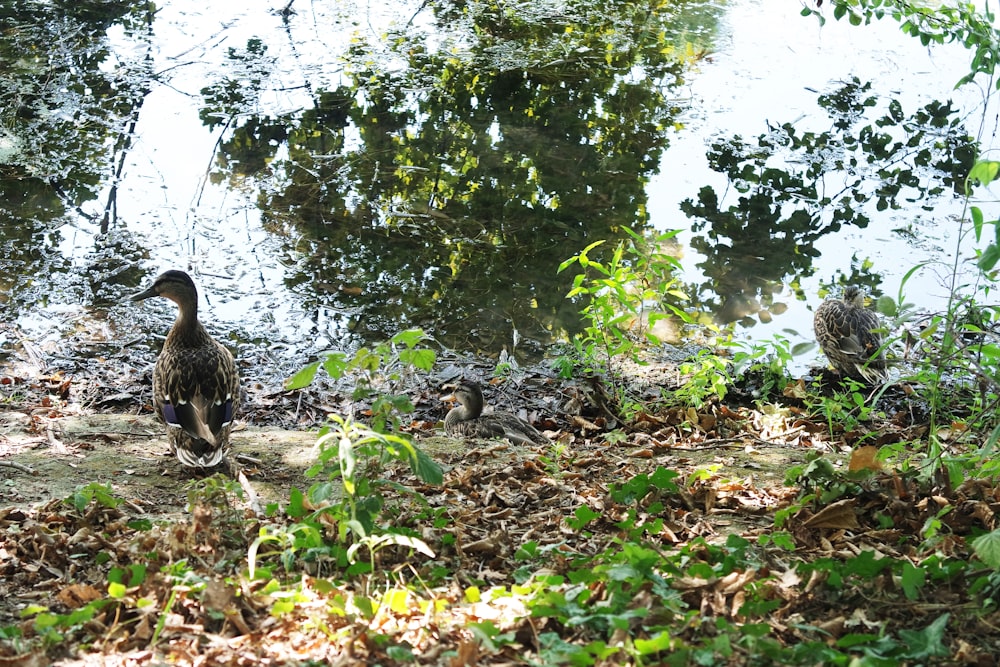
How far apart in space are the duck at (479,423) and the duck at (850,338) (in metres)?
2.60

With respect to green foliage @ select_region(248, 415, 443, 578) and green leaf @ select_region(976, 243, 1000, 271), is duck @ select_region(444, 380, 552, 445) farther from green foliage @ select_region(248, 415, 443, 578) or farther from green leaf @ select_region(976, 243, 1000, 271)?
green leaf @ select_region(976, 243, 1000, 271)

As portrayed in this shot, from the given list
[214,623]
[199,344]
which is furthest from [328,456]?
[199,344]

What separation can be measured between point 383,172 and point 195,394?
5.25 metres

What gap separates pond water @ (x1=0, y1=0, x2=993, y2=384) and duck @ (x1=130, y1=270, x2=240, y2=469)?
1.56m

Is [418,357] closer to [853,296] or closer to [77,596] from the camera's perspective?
[77,596]

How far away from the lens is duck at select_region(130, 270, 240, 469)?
5879 millimetres

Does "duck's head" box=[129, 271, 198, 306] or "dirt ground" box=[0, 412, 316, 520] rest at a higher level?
"duck's head" box=[129, 271, 198, 306]

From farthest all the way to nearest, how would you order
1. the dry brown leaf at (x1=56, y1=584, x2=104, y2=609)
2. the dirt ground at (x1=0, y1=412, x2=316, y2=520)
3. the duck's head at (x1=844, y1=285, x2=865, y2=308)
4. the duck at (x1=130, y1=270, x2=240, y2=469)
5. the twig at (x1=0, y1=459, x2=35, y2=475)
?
the duck's head at (x1=844, y1=285, x2=865, y2=308) → the duck at (x1=130, y1=270, x2=240, y2=469) → the twig at (x1=0, y1=459, x2=35, y2=475) → the dirt ground at (x1=0, y1=412, x2=316, y2=520) → the dry brown leaf at (x1=56, y1=584, x2=104, y2=609)

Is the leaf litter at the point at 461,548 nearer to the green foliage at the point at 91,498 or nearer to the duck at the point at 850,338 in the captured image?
the green foliage at the point at 91,498

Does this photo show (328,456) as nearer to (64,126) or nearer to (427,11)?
(64,126)

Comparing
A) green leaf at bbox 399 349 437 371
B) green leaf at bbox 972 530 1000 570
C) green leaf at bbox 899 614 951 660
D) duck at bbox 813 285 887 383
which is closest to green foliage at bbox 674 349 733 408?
duck at bbox 813 285 887 383

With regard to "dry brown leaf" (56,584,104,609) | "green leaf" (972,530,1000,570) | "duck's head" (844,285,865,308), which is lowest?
"dry brown leaf" (56,584,104,609)

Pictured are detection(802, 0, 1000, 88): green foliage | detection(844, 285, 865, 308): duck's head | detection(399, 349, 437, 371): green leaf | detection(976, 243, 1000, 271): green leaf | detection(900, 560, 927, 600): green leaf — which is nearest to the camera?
detection(976, 243, 1000, 271): green leaf

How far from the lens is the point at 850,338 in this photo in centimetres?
789
